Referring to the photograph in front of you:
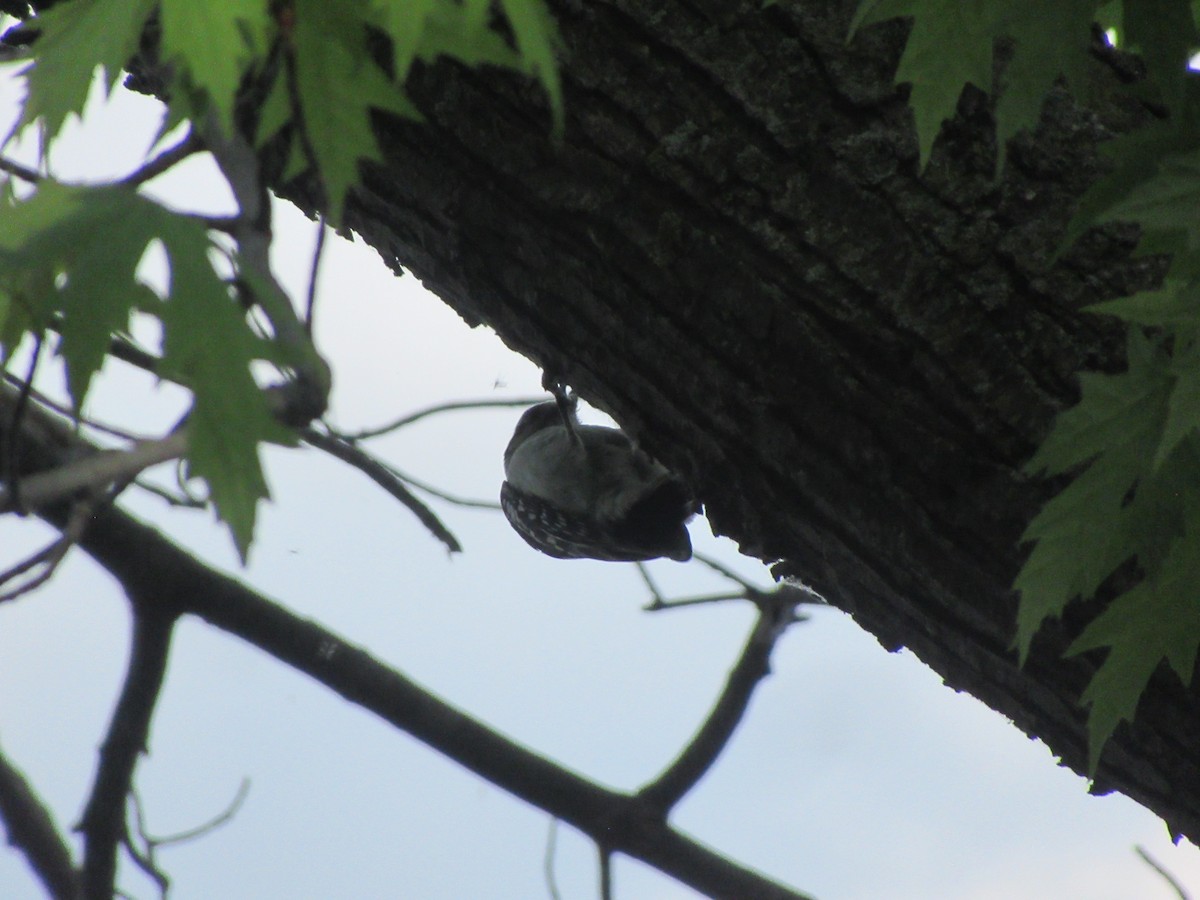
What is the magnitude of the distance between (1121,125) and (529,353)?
1.03m

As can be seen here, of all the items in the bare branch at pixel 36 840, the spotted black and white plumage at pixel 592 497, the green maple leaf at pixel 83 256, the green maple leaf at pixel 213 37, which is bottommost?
the bare branch at pixel 36 840

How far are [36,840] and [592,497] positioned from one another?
204 centimetres

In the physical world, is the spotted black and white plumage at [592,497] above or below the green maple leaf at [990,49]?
above

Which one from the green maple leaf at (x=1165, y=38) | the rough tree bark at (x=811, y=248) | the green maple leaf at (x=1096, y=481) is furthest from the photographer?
the rough tree bark at (x=811, y=248)

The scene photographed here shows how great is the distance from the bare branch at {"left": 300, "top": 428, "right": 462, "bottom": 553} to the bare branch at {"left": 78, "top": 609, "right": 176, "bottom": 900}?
867mm

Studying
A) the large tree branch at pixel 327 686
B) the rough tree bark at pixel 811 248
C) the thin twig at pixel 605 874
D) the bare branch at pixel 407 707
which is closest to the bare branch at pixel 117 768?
the large tree branch at pixel 327 686

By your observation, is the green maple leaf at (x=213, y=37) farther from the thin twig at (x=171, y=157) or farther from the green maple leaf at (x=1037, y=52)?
the green maple leaf at (x=1037, y=52)

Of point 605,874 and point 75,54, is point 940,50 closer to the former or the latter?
point 75,54

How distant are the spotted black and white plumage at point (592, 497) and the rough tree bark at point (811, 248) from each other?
175 centimetres

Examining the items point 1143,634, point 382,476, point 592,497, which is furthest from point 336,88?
point 592,497

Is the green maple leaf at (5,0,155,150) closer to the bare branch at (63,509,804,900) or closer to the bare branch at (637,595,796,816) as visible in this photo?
the bare branch at (63,509,804,900)

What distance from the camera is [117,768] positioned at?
7.59 ft

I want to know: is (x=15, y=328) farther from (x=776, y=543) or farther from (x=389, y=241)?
(x=776, y=543)

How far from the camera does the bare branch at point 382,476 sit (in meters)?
1.50
